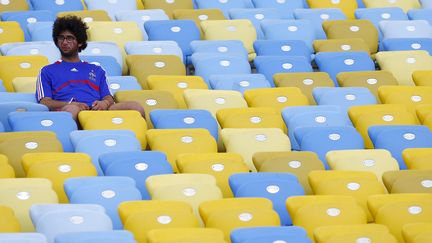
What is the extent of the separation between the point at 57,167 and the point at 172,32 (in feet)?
7.27

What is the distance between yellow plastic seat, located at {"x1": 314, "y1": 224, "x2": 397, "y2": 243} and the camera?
5219mm

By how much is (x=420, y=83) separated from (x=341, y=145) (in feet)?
3.84

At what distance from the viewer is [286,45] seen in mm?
7840

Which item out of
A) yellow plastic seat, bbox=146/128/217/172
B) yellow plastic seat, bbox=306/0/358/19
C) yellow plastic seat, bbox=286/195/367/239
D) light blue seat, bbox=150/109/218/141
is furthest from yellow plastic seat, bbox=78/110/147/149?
yellow plastic seat, bbox=306/0/358/19

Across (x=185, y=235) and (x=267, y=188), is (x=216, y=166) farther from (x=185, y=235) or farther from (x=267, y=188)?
(x=185, y=235)

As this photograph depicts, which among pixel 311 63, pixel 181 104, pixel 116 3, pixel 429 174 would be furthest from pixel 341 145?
pixel 116 3

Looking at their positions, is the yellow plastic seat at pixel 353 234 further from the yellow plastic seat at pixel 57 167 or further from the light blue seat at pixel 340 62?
the light blue seat at pixel 340 62

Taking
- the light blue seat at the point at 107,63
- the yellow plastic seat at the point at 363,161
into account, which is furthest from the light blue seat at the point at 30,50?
the yellow plastic seat at the point at 363,161

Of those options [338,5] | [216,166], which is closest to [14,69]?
[216,166]

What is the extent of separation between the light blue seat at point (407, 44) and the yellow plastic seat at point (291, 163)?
6.44 feet

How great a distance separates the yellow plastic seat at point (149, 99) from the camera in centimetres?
683

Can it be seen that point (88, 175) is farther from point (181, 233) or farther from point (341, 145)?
point (341, 145)

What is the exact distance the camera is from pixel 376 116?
6887 mm

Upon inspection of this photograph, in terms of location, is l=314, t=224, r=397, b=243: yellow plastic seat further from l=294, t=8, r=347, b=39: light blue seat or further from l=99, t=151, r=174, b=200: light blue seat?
l=294, t=8, r=347, b=39: light blue seat
